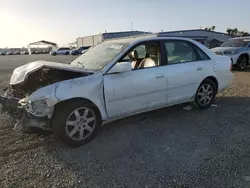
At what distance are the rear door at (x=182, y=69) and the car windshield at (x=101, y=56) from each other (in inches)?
37.2

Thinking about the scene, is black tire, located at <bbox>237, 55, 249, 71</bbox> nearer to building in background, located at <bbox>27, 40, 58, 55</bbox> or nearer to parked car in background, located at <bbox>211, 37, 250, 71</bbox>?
parked car in background, located at <bbox>211, 37, 250, 71</bbox>

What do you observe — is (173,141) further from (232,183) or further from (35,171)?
(35,171)

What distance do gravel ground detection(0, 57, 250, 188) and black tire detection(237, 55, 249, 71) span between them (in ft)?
26.2

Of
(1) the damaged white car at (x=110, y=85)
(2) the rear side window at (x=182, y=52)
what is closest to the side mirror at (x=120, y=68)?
(1) the damaged white car at (x=110, y=85)


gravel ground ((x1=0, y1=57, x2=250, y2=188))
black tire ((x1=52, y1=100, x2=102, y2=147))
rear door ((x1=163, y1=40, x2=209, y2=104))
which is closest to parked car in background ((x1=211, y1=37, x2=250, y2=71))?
rear door ((x1=163, y1=40, x2=209, y2=104))

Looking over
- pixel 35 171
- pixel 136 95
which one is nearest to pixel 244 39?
pixel 136 95

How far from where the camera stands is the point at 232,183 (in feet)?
9.29

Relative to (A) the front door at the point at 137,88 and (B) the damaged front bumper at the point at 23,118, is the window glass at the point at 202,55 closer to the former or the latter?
(A) the front door at the point at 137,88

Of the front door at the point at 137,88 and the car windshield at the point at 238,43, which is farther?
the car windshield at the point at 238,43

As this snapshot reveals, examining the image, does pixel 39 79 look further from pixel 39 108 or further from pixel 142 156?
pixel 142 156

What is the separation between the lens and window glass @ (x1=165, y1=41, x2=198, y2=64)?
4.83 m

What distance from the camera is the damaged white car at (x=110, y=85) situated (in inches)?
144

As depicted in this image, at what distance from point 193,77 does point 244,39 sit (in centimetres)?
978

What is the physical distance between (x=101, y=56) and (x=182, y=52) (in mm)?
1642
